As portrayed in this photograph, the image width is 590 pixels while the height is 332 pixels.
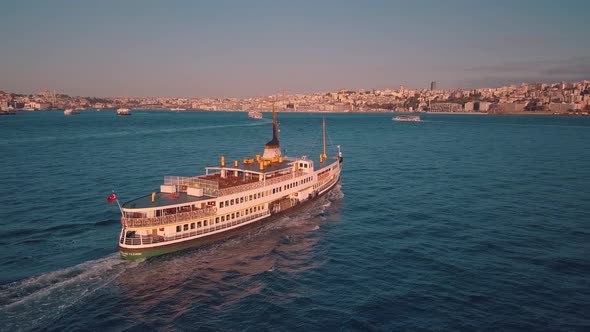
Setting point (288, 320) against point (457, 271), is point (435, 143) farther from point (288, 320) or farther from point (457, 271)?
point (288, 320)

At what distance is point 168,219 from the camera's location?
98.4ft

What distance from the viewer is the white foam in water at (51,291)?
68.9 feet

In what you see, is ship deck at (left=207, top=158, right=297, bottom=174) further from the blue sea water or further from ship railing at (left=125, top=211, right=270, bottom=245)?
ship railing at (left=125, top=211, right=270, bottom=245)

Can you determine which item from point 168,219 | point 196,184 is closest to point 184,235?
point 168,219

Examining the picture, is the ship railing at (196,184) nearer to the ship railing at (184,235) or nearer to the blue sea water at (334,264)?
the ship railing at (184,235)

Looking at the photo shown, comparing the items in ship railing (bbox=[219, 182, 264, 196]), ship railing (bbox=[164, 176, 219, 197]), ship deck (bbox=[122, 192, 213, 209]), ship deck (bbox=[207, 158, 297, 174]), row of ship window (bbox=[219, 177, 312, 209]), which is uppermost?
ship deck (bbox=[207, 158, 297, 174])

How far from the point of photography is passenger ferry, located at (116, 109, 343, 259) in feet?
96.5

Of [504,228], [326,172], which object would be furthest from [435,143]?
[504,228]

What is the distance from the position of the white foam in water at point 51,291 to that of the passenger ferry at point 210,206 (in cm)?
206

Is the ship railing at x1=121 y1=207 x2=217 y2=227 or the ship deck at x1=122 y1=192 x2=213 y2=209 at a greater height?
the ship deck at x1=122 y1=192 x2=213 y2=209

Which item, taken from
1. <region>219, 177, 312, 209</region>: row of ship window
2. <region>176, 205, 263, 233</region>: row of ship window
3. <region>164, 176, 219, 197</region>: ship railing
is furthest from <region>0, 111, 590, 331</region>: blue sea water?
Answer: <region>164, 176, 219, 197</region>: ship railing

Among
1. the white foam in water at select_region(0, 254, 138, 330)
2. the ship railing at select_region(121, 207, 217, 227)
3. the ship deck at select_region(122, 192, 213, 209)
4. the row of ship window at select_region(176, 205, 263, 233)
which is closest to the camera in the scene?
the white foam in water at select_region(0, 254, 138, 330)

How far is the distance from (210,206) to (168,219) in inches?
155

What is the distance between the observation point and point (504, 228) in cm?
3550
